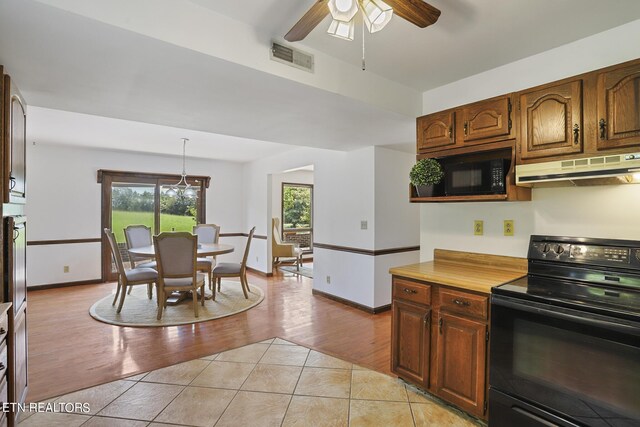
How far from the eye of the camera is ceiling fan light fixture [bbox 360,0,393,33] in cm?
133

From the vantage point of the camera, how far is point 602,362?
4.72ft

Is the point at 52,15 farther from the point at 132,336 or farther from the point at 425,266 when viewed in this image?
the point at 132,336

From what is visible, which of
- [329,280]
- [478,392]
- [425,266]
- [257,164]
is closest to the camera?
[478,392]

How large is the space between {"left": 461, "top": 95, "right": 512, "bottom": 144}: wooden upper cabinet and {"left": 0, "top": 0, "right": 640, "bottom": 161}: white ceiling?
35 cm

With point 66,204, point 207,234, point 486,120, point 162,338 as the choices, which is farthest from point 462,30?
point 66,204

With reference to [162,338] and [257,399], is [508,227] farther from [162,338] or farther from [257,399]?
[162,338]

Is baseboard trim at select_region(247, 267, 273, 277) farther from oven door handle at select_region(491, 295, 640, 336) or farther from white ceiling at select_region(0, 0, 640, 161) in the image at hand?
oven door handle at select_region(491, 295, 640, 336)

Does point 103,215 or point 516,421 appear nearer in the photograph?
point 516,421

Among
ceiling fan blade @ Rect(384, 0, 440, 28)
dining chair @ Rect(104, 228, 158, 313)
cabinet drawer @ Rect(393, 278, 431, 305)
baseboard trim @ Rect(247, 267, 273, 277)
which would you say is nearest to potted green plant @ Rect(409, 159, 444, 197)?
cabinet drawer @ Rect(393, 278, 431, 305)

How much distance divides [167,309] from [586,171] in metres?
4.46

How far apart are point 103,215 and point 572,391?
6689mm

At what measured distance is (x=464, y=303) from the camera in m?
1.94

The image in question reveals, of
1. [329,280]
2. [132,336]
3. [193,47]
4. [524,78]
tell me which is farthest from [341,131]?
[132,336]

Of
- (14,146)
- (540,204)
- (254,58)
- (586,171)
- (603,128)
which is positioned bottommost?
(540,204)
